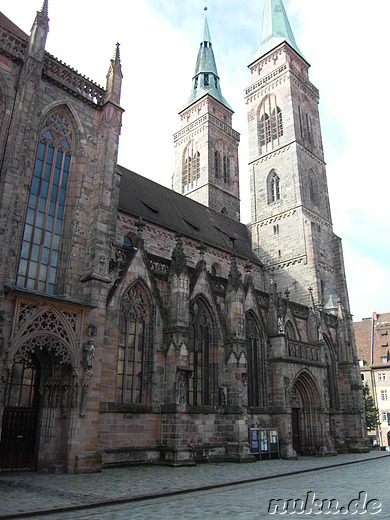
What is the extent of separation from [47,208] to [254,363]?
12.3 meters

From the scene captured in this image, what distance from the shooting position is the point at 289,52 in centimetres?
3978

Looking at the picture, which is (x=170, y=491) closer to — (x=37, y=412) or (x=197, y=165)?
(x=37, y=412)

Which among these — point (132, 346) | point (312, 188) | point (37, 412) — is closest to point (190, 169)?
point (312, 188)

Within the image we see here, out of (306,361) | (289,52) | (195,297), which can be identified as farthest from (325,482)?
(289,52)

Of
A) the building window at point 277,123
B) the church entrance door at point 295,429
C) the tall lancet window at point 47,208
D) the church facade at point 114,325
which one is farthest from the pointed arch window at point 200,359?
the building window at point 277,123

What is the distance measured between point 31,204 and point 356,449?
22.4 m

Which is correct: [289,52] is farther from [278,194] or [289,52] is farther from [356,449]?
[356,449]

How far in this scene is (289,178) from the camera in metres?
35.7

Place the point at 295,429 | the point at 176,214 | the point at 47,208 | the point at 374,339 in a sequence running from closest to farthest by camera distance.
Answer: the point at 47,208 < the point at 295,429 < the point at 176,214 < the point at 374,339

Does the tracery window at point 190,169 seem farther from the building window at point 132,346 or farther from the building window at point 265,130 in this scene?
the building window at point 132,346

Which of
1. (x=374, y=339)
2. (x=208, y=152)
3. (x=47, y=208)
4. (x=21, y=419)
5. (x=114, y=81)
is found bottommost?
(x=21, y=419)

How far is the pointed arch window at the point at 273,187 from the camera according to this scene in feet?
120

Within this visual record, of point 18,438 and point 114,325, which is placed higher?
point 114,325

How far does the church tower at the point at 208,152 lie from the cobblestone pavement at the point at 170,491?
92.8 feet
